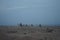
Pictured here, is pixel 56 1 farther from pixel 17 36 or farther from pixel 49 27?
pixel 17 36

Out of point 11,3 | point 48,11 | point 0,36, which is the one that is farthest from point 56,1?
point 0,36

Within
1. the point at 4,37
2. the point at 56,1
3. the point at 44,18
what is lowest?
the point at 4,37

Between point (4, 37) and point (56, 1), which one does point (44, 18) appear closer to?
point (56, 1)

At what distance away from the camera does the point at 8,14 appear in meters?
3.22

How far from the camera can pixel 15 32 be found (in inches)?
124

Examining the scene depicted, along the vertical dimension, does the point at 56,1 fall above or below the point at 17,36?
above

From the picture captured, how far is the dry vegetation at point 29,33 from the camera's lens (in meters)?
3.08

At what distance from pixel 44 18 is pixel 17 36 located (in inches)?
34.8

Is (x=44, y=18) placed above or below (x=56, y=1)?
below

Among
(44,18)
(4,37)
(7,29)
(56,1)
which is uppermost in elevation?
(56,1)

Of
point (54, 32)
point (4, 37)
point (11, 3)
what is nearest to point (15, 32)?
point (4, 37)

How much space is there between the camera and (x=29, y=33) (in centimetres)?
314

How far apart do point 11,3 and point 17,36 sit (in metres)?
0.94

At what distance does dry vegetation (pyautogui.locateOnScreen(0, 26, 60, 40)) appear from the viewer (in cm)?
308
